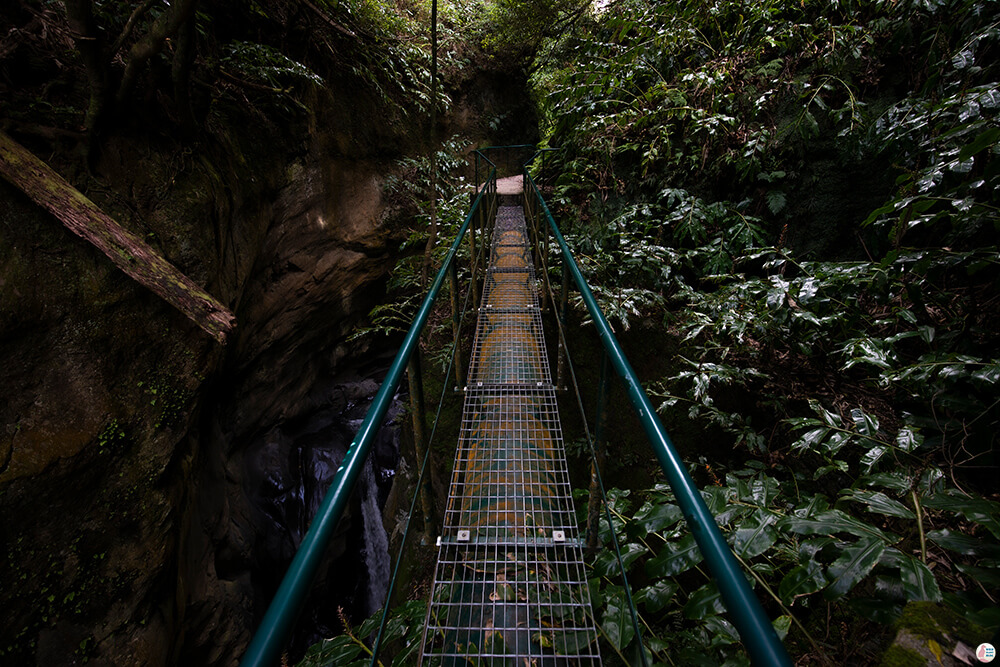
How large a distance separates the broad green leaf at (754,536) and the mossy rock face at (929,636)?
28 centimetres

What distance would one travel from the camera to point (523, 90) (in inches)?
388

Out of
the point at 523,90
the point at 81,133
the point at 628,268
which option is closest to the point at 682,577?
the point at 628,268

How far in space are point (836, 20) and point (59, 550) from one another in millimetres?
6491

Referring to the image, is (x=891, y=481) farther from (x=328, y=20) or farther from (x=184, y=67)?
(x=328, y=20)

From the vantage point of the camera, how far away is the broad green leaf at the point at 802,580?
105 centimetres

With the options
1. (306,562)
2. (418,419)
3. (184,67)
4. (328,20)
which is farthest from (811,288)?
(328,20)

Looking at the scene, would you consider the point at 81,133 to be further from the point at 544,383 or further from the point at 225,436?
the point at 544,383

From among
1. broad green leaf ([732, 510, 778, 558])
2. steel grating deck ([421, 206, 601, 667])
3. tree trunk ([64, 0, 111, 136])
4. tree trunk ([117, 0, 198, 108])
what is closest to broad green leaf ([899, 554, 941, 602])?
broad green leaf ([732, 510, 778, 558])

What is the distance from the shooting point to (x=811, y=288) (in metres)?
2.02

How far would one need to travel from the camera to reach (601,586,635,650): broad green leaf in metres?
1.12

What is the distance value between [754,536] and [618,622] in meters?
0.50

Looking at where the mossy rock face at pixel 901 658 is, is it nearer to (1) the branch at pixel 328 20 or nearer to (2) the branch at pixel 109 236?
(2) the branch at pixel 109 236

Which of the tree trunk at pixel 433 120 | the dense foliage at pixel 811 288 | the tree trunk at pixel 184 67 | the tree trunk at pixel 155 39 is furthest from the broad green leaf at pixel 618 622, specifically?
the tree trunk at pixel 184 67

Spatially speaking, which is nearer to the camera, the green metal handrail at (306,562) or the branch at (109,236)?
the green metal handrail at (306,562)
